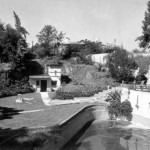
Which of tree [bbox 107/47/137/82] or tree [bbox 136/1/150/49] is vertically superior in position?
tree [bbox 136/1/150/49]

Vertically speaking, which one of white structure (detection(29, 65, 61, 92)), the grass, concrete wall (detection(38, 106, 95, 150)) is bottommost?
Result: concrete wall (detection(38, 106, 95, 150))

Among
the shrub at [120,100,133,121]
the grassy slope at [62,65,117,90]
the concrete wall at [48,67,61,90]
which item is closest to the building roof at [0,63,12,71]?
the concrete wall at [48,67,61,90]

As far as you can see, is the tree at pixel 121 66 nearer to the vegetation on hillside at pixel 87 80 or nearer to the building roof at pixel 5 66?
the vegetation on hillside at pixel 87 80

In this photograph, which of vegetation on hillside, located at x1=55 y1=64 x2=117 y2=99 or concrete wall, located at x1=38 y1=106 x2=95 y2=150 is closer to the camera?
concrete wall, located at x1=38 y1=106 x2=95 y2=150

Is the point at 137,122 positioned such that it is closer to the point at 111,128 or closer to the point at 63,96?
the point at 111,128

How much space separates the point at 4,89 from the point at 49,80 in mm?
7824

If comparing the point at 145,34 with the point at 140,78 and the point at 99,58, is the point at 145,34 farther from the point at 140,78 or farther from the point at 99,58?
the point at 99,58

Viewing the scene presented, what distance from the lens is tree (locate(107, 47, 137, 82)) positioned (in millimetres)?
35094

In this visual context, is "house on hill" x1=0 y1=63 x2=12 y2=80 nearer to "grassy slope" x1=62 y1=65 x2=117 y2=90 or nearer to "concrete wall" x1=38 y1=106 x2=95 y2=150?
"grassy slope" x1=62 y1=65 x2=117 y2=90

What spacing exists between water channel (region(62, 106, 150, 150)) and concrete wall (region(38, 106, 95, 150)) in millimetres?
480

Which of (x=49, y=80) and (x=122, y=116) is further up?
(x=49, y=80)

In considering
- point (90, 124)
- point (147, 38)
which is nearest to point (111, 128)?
point (90, 124)

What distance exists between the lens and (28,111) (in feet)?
68.5

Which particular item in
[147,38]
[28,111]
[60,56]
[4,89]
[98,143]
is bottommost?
[98,143]
